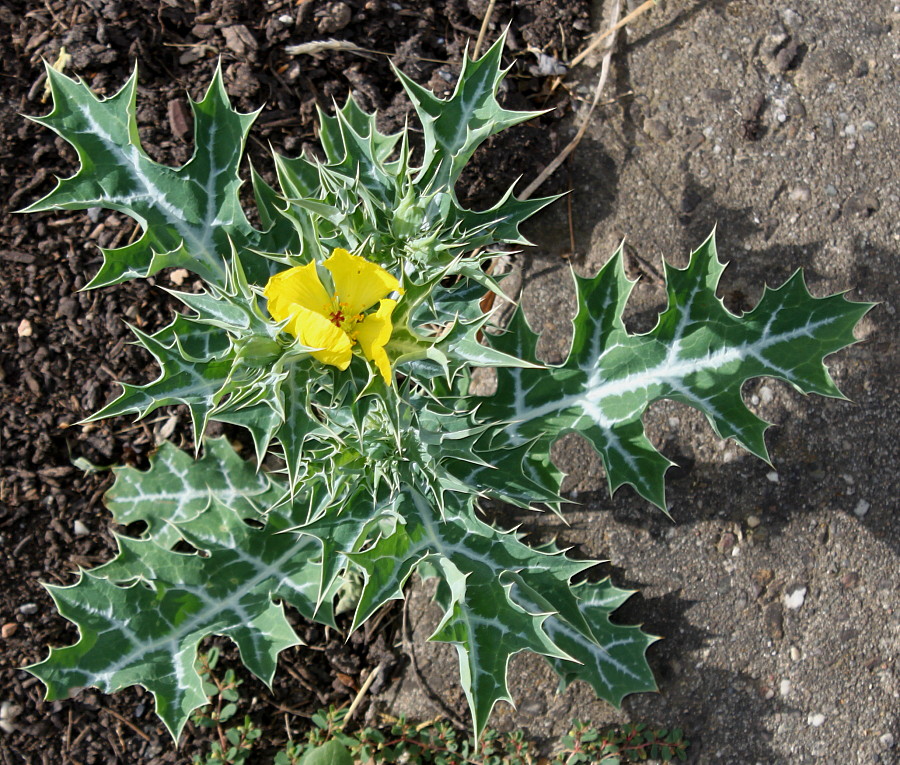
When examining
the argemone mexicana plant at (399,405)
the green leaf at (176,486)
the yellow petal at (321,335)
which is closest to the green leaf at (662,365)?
the argemone mexicana plant at (399,405)

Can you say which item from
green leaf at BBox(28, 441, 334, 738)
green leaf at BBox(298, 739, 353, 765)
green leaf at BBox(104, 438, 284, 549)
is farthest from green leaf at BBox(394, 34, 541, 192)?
green leaf at BBox(298, 739, 353, 765)

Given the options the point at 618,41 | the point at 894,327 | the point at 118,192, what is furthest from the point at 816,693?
the point at 118,192

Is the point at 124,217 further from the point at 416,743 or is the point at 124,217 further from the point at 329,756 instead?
the point at 416,743

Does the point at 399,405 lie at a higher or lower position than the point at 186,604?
higher

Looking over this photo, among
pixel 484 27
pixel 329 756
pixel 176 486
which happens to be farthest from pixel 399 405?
pixel 484 27

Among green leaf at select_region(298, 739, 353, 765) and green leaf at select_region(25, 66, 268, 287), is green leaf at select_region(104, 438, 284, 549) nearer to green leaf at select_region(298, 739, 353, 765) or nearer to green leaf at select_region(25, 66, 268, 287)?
green leaf at select_region(25, 66, 268, 287)

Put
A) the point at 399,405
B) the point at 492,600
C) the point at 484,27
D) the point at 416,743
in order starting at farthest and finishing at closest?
the point at 484,27 → the point at 416,743 → the point at 492,600 → the point at 399,405

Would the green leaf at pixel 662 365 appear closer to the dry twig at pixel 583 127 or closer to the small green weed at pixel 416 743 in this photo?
the dry twig at pixel 583 127
